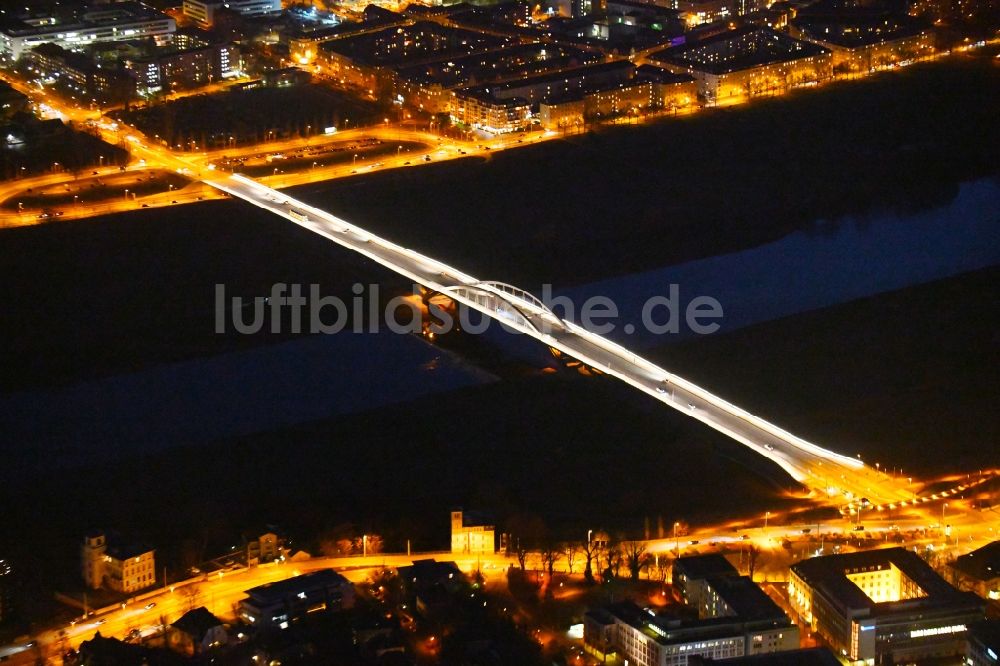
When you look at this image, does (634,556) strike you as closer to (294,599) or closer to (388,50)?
(294,599)

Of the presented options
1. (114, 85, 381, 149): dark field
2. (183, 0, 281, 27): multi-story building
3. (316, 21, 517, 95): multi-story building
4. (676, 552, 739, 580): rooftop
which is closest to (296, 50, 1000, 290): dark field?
(114, 85, 381, 149): dark field

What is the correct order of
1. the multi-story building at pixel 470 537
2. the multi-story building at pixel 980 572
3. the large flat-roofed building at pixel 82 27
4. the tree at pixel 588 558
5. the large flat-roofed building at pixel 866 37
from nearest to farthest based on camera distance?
the multi-story building at pixel 980 572 → the tree at pixel 588 558 → the multi-story building at pixel 470 537 → the large flat-roofed building at pixel 866 37 → the large flat-roofed building at pixel 82 27

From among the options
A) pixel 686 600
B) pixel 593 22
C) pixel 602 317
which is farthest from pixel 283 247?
pixel 593 22

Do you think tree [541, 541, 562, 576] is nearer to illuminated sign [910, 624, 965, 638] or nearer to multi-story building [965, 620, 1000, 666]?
illuminated sign [910, 624, 965, 638]

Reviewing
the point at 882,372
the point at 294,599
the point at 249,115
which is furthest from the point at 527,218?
the point at 294,599

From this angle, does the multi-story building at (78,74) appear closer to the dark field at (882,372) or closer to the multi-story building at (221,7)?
the multi-story building at (221,7)

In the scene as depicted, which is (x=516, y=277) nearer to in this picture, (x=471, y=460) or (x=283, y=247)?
(x=283, y=247)

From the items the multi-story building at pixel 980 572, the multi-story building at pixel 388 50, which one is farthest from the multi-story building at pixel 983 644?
the multi-story building at pixel 388 50
